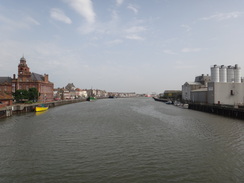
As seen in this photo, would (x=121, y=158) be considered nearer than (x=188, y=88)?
Yes

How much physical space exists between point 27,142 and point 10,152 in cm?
352

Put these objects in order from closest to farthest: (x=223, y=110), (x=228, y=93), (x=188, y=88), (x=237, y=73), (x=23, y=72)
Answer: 1. (x=223, y=110)
2. (x=228, y=93)
3. (x=188, y=88)
4. (x=23, y=72)
5. (x=237, y=73)

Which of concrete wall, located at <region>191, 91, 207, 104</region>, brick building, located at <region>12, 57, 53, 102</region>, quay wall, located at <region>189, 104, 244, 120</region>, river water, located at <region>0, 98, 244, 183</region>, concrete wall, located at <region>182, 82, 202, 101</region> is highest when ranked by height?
brick building, located at <region>12, 57, 53, 102</region>

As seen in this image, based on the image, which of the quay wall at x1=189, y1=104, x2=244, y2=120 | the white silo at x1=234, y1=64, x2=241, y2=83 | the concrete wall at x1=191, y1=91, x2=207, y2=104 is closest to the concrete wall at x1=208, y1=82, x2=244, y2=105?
the quay wall at x1=189, y1=104, x2=244, y2=120

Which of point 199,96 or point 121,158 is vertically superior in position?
point 199,96

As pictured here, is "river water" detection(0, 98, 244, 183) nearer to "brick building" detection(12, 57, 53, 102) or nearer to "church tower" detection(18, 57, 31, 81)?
"brick building" detection(12, 57, 53, 102)

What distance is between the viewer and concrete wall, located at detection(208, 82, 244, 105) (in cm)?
5166

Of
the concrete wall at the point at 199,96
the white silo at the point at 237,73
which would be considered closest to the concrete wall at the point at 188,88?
the concrete wall at the point at 199,96

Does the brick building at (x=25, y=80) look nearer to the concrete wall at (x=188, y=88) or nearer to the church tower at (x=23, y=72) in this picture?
the church tower at (x=23, y=72)

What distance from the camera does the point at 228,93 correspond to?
5212cm

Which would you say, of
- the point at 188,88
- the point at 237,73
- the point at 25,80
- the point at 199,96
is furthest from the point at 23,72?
the point at 237,73

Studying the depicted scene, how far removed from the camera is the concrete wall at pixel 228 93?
5166 centimetres

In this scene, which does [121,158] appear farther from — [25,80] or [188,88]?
[25,80]

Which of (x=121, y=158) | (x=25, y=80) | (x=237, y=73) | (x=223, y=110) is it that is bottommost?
(x=121, y=158)
